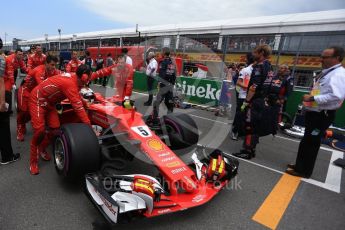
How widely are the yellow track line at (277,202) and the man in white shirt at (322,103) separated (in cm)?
31

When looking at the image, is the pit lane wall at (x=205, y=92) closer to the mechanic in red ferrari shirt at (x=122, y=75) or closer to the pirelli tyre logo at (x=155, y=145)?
the mechanic in red ferrari shirt at (x=122, y=75)

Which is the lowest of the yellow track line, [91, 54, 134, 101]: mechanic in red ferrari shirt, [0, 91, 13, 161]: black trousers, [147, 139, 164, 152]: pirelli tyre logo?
the yellow track line

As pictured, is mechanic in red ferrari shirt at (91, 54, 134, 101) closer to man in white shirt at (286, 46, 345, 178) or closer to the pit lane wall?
man in white shirt at (286, 46, 345, 178)

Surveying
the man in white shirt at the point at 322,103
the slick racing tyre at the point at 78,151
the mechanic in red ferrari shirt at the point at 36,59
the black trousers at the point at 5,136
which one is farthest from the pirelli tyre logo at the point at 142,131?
the mechanic in red ferrari shirt at the point at 36,59

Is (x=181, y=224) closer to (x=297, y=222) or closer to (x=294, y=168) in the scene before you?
(x=297, y=222)

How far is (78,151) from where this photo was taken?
2477 millimetres

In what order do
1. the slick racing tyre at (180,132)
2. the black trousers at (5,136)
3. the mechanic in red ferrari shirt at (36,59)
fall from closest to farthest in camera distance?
the black trousers at (5,136), the slick racing tyre at (180,132), the mechanic in red ferrari shirt at (36,59)

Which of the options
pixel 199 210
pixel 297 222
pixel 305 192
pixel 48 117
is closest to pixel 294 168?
pixel 305 192

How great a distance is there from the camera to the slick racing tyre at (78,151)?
97.7 inches

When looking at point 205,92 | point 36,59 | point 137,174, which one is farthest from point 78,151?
point 205,92

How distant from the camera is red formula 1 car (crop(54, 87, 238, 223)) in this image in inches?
81.9

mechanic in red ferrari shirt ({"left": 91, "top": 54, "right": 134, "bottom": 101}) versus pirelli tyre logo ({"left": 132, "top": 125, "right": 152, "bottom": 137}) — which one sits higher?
mechanic in red ferrari shirt ({"left": 91, "top": 54, "right": 134, "bottom": 101})

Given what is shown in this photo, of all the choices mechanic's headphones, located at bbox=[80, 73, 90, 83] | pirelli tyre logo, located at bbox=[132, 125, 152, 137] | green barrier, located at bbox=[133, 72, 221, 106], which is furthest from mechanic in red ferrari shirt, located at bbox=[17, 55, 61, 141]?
green barrier, located at bbox=[133, 72, 221, 106]

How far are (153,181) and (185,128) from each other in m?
1.26
